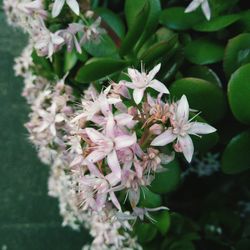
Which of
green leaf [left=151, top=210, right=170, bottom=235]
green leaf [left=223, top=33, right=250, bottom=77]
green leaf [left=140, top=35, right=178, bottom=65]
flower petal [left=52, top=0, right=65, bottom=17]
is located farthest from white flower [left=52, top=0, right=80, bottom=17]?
green leaf [left=151, top=210, right=170, bottom=235]

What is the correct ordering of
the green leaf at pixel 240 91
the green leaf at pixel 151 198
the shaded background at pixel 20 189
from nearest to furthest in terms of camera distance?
the green leaf at pixel 240 91, the green leaf at pixel 151 198, the shaded background at pixel 20 189

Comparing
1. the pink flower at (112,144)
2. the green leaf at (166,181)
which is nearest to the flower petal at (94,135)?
the pink flower at (112,144)

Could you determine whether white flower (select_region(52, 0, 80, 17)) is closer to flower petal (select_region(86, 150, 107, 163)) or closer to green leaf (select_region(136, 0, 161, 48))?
green leaf (select_region(136, 0, 161, 48))

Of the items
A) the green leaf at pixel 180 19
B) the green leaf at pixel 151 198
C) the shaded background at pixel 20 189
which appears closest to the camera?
the green leaf at pixel 151 198

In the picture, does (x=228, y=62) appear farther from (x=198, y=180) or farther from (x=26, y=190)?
(x=26, y=190)

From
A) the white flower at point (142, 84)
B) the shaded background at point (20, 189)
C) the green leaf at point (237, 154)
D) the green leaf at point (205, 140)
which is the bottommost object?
the shaded background at point (20, 189)

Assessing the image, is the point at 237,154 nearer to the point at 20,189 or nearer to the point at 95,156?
the point at 95,156

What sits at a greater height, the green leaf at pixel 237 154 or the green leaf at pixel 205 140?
the green leaf at pixel 205 140

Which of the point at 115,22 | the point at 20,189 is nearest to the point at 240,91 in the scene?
the point at 115,22

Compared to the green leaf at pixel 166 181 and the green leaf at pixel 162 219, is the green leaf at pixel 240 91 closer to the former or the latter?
the green leaf at pixel 166 181
